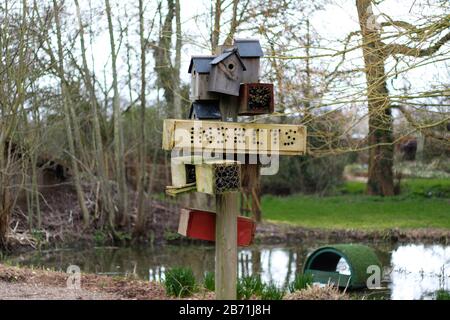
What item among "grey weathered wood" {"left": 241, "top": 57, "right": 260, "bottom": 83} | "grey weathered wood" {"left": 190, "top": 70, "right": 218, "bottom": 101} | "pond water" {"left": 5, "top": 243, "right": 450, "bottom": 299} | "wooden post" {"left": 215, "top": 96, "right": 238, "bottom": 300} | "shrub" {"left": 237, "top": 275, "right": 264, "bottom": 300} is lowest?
"pond water" {"left": 5, "top": 243, "right": 450, "bottom": 299}

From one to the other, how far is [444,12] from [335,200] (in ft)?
49.6

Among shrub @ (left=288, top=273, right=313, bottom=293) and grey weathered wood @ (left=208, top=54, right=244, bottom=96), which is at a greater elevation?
grey weathered wood @ (left=208, top=54, right=244, bottom=96)

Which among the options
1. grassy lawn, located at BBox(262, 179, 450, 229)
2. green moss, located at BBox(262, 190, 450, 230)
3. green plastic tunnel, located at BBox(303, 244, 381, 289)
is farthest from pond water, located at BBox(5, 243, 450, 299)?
grassy lawn, located at BBox(262, 179, 450, 229)

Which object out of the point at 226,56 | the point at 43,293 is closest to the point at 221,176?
the point at 226,56

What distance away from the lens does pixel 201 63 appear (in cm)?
593

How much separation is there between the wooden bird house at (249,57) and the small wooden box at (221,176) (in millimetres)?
866

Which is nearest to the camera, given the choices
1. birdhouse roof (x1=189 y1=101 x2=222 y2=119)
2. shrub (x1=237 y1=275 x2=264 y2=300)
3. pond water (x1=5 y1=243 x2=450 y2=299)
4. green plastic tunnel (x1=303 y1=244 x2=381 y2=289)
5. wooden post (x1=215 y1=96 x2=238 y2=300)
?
wooden post (x1=215 y1=96 x2=238 y2=300)

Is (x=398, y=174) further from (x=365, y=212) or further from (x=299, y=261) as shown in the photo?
(x=299, y=261)

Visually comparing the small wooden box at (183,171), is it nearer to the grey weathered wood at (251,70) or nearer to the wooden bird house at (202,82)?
the wooden bird house at (202,82)

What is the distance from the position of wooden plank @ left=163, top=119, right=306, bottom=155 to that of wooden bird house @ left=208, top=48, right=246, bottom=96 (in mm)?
352

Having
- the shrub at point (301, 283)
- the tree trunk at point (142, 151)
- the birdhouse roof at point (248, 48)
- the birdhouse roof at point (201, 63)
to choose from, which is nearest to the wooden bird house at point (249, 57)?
the birdhouse roof at point (248, 48)

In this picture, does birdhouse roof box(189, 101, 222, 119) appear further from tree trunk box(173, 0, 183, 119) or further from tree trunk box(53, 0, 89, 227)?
tree trunk box(173, 0, 183, 119)

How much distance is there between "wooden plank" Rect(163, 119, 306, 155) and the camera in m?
5.46

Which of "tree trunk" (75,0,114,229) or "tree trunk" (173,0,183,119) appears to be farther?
"tree trunk" (75,0,114,229)
